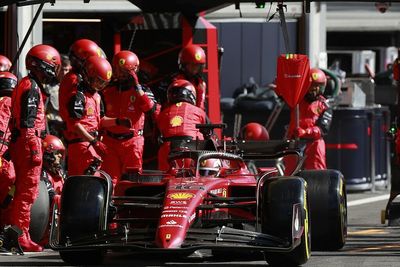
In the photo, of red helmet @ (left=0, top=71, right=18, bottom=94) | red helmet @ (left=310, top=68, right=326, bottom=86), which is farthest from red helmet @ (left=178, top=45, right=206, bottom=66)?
red helmet @ (left=0, top=71, right=18, bottom=94)

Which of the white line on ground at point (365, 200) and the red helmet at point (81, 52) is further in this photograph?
the white line on ground at point (365, 200)

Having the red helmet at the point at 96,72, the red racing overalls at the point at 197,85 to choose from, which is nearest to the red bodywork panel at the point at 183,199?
the red helmet at the point at 96,72

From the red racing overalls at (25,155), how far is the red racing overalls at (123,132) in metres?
2.14

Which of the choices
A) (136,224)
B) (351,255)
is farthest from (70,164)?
(351,255)

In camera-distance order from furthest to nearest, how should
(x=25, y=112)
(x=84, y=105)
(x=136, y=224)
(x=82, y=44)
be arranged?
(x=82, y=44)
(x=84, y=105)
(x=25, y=112)
(x=136, y=224)

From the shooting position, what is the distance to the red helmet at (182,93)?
14.7m

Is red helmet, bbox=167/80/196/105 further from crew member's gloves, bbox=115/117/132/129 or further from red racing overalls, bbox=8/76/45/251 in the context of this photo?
red racing overalls, bbox=8/76/45/251

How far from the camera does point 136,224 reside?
460 inches

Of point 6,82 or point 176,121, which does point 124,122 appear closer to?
point 176,121

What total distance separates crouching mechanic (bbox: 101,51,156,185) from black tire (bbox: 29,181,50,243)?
1.63m

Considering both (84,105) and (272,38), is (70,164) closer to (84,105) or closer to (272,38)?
(84,105)

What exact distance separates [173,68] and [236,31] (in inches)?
210

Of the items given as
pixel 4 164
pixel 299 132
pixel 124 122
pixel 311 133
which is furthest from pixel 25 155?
pixel 311 133

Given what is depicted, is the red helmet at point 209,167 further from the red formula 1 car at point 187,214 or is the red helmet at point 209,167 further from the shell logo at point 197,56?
the shell logo at point 197,56
